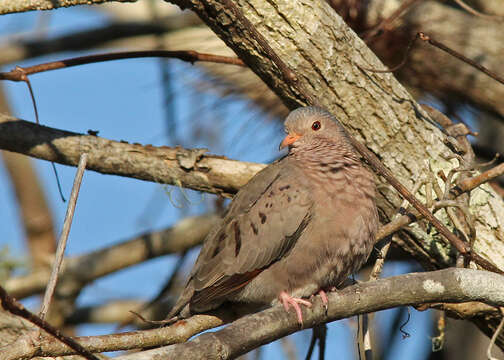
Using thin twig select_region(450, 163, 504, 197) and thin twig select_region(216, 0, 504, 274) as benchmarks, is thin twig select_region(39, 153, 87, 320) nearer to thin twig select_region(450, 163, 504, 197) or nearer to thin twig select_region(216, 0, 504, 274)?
thin twig select_region(216, 0, 504, 274)

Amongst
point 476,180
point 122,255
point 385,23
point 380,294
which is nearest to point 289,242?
point 380,294

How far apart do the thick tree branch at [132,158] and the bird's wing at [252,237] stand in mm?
497

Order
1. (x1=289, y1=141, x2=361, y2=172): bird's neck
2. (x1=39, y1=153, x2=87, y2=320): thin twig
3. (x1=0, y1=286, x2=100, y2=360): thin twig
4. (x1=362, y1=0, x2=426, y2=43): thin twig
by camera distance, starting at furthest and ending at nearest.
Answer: (x1=362, y1=0, x2=426, y2=43): thin twig, (x1=289, y1=141, x2=361, y2=172): bird's neck, (x1=39, y1=153, x2=87, y2=320): thin twig, (x1=0, y1=286, x2=100, y2=360): thin twig

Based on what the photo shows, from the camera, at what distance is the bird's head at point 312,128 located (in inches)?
133

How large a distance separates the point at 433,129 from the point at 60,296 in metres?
2.68

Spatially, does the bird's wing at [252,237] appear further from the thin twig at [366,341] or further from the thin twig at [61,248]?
the thin twig at [61,248]

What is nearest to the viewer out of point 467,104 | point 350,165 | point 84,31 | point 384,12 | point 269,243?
point 269,243

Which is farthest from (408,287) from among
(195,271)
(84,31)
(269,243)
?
(84,31)

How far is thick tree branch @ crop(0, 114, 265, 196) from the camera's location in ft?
11.5

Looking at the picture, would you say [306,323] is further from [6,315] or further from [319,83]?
[6,315]

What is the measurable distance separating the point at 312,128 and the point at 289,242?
667 mm

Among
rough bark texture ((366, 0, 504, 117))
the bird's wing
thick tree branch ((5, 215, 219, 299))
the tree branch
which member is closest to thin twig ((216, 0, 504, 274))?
the bird's wing

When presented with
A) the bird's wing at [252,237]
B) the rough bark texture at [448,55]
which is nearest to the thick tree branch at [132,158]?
the bird's wing at [252,237]

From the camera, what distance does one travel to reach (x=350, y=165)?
3.36 meters
